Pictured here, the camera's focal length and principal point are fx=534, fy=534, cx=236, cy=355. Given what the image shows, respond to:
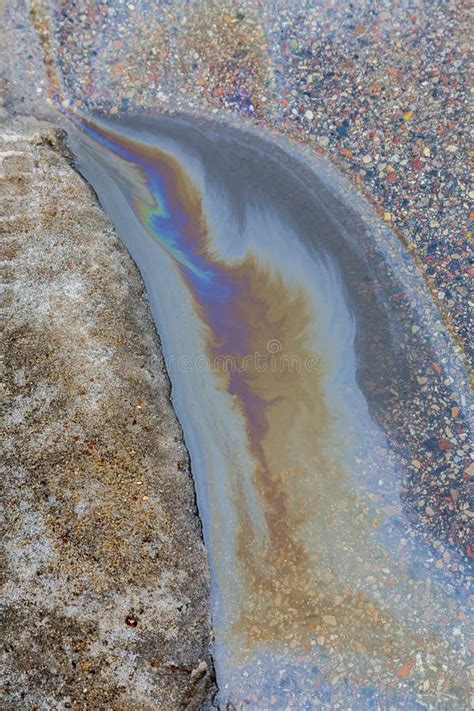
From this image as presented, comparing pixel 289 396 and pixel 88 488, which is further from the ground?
pixel 289 396

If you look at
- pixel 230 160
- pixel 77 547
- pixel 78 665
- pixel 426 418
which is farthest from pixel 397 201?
pixel 78 665

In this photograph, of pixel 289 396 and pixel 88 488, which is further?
pixel 289 396

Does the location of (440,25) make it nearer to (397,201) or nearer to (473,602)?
(397,201)

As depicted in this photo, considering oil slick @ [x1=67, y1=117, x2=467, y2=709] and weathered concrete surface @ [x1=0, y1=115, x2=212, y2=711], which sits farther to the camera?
oil slick @ [x1=67, y1=117, x2=467, y2=709]

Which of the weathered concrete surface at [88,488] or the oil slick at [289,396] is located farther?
the oil slick at [289,396]
